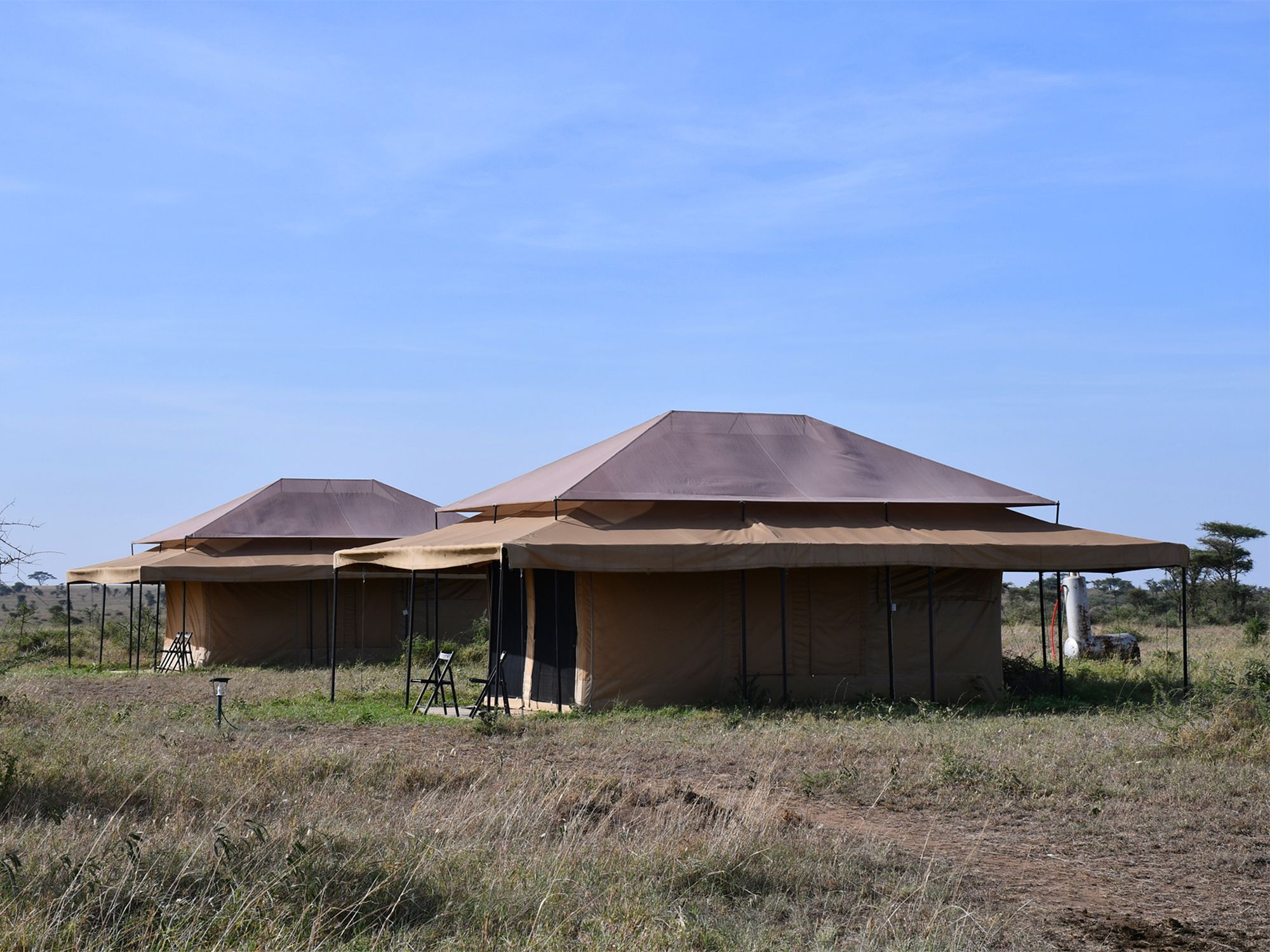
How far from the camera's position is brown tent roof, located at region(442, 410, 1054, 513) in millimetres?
15445

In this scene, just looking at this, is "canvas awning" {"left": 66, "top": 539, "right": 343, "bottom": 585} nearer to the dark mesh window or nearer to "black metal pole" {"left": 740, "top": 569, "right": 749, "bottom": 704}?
the dark mesh window

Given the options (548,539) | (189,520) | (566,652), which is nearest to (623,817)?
(548,539)

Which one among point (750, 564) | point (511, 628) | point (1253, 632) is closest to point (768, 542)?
point (750, 564)

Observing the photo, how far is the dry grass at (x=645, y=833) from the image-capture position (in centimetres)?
535

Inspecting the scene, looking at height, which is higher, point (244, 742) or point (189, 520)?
point (189, 520)

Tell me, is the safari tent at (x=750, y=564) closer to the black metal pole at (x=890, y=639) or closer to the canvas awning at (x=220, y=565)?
the black metal pole at (x=890, y=639)

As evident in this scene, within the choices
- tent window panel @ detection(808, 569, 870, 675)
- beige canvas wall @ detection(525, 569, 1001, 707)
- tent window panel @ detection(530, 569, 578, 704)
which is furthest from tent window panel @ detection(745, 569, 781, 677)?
tent window panel @ detection(530, 569, 578, 704)

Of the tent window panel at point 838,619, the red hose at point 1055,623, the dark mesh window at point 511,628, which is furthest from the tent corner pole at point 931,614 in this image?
the red hose at point 1055,623

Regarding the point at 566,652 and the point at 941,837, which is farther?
the point at 566,652

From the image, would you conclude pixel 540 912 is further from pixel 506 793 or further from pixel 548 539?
pixel 548 539

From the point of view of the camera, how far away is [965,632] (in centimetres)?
1593

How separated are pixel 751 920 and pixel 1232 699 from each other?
7436mm

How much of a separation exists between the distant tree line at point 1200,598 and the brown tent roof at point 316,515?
15916 millimetres

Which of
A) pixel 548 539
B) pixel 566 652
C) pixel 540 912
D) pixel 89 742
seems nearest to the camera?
pixel 540 912
